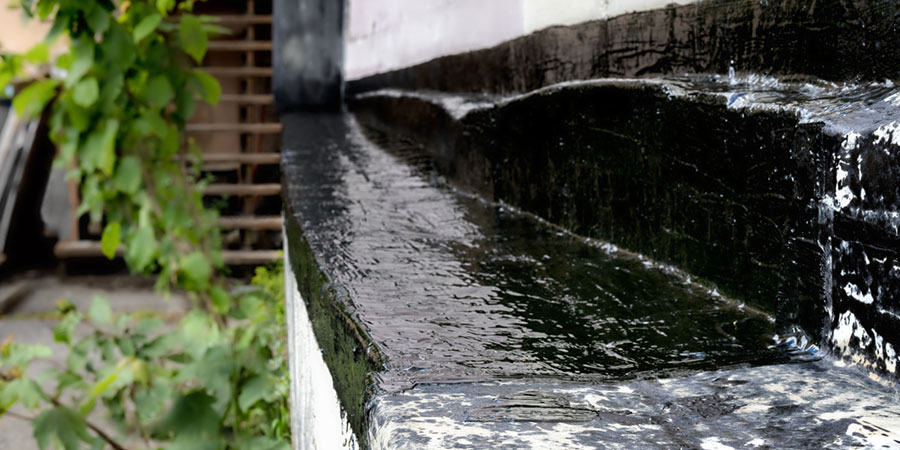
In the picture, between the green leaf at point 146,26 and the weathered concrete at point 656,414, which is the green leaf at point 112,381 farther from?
the weathered concrete at point 656,414

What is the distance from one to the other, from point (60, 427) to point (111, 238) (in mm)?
902

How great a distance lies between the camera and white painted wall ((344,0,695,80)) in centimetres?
183

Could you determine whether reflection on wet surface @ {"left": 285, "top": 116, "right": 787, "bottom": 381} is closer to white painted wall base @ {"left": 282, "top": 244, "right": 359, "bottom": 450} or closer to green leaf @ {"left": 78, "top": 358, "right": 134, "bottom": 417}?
white painted wall base @ {"left": 282, "top": 244, "right": 359, "bottom": 450}

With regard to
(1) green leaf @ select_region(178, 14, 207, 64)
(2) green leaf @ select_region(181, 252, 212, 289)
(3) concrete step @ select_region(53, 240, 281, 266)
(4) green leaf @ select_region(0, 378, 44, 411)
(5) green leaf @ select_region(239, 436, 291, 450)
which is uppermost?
(1) green leaf @ select_region(178, 14, 207, 64)

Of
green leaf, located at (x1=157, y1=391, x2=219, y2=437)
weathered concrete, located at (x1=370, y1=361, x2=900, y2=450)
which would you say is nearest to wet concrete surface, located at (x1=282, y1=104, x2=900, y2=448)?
weathered concrete, located at (x1=370, y1=361, x2=900, y2=450)

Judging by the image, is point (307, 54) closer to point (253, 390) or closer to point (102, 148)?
point (102, 148)

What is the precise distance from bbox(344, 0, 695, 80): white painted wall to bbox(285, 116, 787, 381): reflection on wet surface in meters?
0.49

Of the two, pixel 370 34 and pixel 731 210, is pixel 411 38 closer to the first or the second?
pixel 370 34

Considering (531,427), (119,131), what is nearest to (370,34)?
(119,131)

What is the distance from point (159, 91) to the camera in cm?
263

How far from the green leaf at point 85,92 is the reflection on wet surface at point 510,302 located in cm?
96

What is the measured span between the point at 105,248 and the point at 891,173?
2.48 m

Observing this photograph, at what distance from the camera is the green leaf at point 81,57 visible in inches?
96.3

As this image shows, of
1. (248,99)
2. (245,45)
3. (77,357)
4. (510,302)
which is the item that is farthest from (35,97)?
(245,45)
